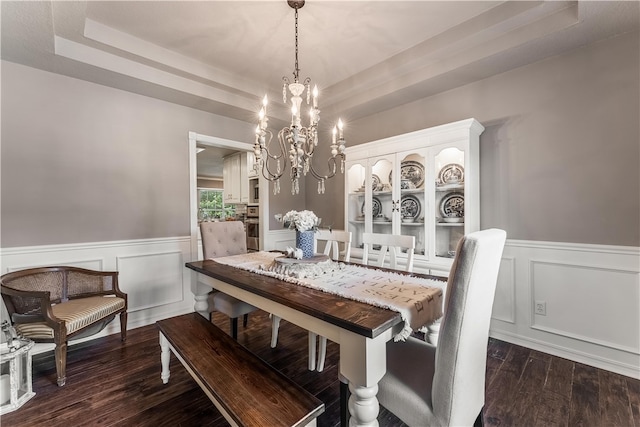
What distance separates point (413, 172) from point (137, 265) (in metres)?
3.06

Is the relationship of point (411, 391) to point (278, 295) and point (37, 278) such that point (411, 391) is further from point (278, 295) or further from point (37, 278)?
point (37, 278)

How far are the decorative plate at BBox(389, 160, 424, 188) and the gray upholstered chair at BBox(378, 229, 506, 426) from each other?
69.7 inches

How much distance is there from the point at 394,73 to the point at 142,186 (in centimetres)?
292

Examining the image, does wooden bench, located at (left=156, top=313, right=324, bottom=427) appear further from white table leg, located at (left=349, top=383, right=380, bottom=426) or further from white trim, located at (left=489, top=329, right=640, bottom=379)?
white trim, located at (left=489, top=329, right=640, bottom=379)

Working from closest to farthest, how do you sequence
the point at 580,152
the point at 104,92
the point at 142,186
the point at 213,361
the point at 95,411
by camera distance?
the point at 213,361, the point at 95,411, the point at 580,152, the point at 104,92, the point at 142,186

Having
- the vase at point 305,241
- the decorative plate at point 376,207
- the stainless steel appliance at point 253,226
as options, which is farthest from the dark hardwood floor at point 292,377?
the stainless steel appliance at point 253,226

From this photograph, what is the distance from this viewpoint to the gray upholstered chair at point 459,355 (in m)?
0.96

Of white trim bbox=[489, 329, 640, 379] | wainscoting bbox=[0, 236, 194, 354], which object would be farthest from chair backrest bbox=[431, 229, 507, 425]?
wainscoting bbox=[0, 236, 194, 354]

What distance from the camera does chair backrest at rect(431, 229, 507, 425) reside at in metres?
0.96

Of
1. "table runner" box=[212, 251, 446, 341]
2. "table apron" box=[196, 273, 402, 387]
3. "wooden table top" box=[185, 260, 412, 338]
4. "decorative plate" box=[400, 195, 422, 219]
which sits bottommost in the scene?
"table apron" box=[196, 273, 402, 387]

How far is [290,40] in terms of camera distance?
2.41 m

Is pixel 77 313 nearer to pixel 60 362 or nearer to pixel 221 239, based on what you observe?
pixel 60 362

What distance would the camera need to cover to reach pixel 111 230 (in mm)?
2764

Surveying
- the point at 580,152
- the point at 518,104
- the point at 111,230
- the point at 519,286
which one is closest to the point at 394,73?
the point at 518,104
